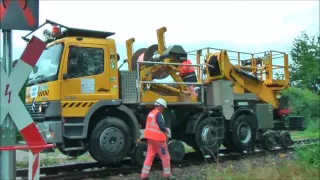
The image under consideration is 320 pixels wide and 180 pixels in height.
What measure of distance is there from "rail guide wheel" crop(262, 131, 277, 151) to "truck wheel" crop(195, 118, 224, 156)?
237 centimetres

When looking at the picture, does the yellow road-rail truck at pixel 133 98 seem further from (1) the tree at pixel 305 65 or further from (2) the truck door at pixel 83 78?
(1) the tree at pixel 305 65

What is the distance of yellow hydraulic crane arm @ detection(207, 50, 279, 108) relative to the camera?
39.6ft

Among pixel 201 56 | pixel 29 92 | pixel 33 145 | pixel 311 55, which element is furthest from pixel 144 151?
pixel 311 55

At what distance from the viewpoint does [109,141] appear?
8.98 m

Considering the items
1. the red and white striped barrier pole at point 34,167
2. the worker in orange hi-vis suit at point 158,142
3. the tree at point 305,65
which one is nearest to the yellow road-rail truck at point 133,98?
the worker in orange hi-vis suit at point 158,142

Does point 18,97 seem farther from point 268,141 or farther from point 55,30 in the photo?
point 268,141

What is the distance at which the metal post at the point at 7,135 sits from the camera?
11.1ft

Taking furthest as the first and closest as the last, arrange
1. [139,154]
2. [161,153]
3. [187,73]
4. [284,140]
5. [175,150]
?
[284,140] < [187,73] < [175,150] < [139,154] < [161,153]

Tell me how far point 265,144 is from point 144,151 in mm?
4983

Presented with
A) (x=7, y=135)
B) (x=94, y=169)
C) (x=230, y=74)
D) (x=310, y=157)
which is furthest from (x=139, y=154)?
(x=7, y=135)

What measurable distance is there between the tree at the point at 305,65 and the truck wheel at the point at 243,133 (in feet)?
85.3

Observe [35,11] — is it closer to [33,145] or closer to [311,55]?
[33,145]

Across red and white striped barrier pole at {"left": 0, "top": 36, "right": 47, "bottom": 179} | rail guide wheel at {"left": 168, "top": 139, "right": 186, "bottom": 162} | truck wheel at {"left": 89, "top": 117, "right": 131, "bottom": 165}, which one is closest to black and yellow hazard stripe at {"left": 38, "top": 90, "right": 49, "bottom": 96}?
truck wheel at {"left": 89, "top": 117, "right": 131, "bottom": 165}

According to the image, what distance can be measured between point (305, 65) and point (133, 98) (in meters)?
33.5
